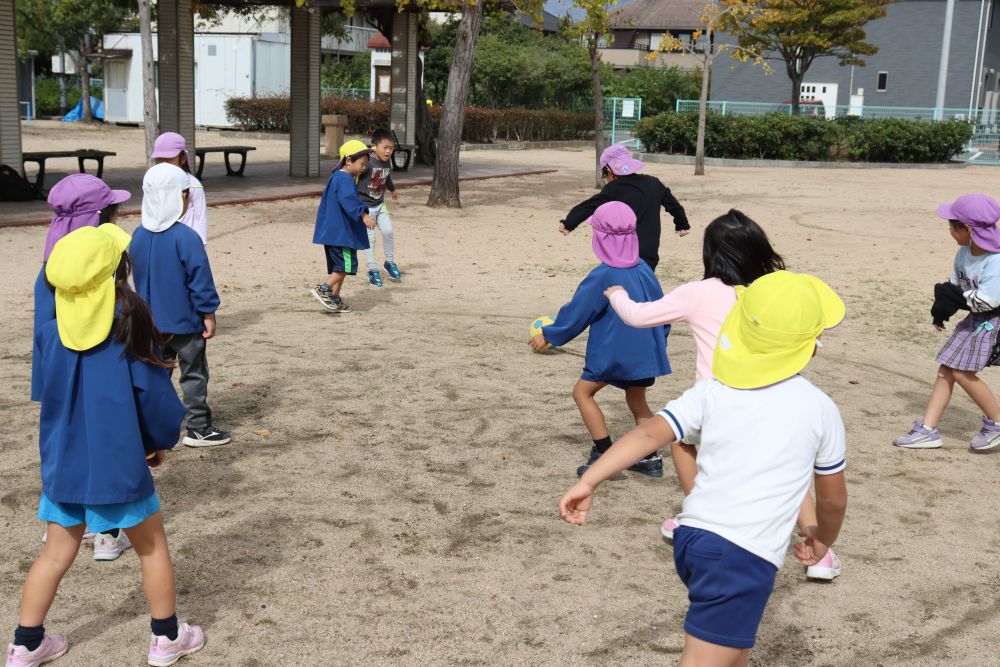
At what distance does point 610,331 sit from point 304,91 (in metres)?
18.0

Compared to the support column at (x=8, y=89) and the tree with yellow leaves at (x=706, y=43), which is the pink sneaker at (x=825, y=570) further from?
the tree with yellow leaves at (x=706, y=43)

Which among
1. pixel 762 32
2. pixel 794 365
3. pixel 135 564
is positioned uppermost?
pixel 762 32

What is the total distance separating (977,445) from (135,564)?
15.0 feet

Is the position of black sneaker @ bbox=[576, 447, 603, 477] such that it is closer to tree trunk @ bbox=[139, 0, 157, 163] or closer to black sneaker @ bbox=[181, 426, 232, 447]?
black sneaker @ bbox=[181, 426, 232, 447]

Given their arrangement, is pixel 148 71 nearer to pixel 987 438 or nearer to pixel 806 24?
pixel 987 438

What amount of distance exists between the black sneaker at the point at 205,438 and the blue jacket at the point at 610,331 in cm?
199

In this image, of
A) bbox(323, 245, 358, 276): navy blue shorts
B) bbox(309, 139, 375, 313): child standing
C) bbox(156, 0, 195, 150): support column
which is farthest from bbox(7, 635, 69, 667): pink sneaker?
bbox(156, 0, 195, 150): support column

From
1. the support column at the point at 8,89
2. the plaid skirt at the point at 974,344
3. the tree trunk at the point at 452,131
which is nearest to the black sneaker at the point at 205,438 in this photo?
the plaid skirt at the point at 974,344

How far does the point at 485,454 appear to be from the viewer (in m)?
5.71

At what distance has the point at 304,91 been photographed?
21.7 m

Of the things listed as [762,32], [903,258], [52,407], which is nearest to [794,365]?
[52,407]

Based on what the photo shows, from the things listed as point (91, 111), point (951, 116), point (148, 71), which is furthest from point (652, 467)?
point (91, 111)

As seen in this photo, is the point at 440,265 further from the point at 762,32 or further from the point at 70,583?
the point at 762,32

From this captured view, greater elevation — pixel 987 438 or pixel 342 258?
pixel 342 258
